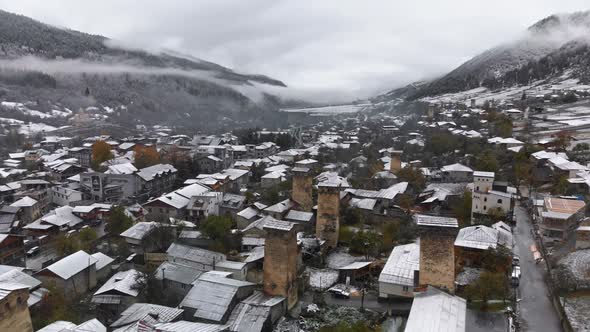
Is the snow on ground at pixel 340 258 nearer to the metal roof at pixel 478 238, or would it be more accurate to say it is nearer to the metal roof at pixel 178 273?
the metal roof at pixel 478 238

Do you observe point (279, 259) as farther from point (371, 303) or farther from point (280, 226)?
point (371, 303)

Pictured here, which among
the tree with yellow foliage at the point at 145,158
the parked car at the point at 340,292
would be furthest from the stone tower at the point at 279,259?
the tree with yellow foliage at the point at 145,158

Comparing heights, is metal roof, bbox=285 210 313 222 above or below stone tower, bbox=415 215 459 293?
below

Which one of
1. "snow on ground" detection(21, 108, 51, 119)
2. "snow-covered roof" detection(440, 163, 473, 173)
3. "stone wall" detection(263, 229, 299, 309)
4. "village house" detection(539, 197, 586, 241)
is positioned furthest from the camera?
"snow on ground" detection(21, 108, 51, 119)

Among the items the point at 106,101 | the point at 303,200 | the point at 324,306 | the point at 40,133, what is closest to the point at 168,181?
the point at 303,200

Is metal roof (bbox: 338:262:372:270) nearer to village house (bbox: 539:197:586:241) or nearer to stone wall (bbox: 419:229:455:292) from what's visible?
stone wall (bbox: 419:229:455:292)

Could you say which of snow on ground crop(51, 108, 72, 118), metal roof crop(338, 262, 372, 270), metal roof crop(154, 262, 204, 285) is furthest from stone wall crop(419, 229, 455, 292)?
snow on ground crop(51, 108, 72, 118)

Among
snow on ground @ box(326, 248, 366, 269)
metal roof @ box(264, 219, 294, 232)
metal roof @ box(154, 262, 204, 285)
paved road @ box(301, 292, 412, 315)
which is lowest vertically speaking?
paved road @ box(301, 292, 412, 315)
